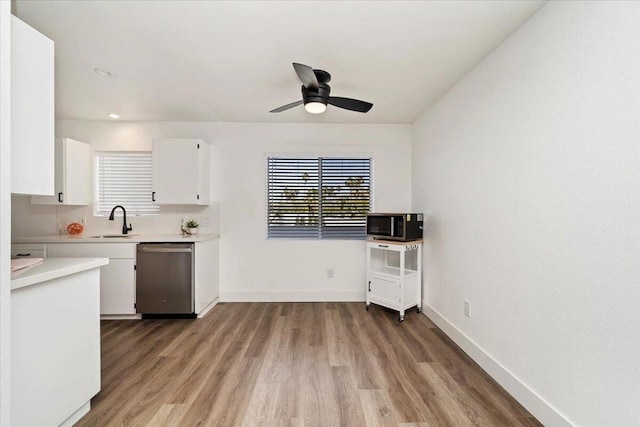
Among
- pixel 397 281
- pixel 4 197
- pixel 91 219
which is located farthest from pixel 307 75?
pixel 91 219

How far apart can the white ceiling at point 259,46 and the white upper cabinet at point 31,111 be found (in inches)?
24.8

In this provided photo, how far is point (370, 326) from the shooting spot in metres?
2.78

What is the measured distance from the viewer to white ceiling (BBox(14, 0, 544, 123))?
156 cm

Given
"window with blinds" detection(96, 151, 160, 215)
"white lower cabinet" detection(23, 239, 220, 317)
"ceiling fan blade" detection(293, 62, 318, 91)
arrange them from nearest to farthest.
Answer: "ceiling fan blade" detection(293, 62, 318, 91)
"white lower cabinet" detection(23, 239, 220, 317)
"window with blinds" detection(96, 151, 160, 215)

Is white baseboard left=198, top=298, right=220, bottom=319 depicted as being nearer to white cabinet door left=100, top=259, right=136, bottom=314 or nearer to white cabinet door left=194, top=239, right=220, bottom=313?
white cabinet door left=194, top=239, right=220, bottom=313

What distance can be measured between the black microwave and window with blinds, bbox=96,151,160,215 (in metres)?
2.87

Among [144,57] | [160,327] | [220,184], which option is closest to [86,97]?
[144,57]

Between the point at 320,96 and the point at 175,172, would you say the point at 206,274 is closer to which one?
the point at 175,172

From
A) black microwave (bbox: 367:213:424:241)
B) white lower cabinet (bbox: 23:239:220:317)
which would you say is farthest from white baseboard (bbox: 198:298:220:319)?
black microwave (bbox: 367:213:424:241)

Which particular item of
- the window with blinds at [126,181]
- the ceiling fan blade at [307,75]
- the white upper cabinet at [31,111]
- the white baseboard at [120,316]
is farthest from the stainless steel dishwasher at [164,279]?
the ceiling fan blade at [307,75]

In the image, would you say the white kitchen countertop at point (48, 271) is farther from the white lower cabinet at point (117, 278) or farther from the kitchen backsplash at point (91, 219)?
the kitchen backsplash at point (91, 219)

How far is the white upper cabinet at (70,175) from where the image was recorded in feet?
10.2

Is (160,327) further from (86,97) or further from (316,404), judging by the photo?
(86,97)

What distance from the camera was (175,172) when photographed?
3.20 meters
